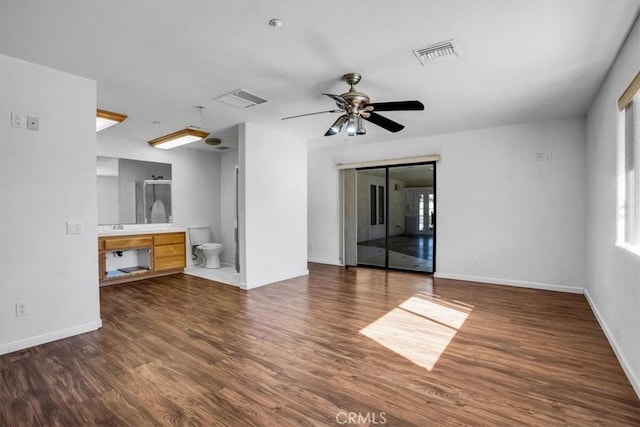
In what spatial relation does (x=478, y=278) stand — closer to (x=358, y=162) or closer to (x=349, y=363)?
(x=358, y=162)

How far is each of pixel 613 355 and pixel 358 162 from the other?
4.87 m

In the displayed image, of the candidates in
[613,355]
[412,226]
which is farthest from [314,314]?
[412,226]

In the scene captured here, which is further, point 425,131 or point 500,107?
point 425,131

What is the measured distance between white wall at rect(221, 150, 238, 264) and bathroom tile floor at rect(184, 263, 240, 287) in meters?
0.46

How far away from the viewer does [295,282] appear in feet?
17.5

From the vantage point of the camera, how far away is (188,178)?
6.72 meters

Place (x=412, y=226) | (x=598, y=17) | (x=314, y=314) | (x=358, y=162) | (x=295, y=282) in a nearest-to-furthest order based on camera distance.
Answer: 1. (x=598, y=17)
2. (x=314, y=314)
3. (x=295, y=282)
4. (x=358, y=162)
5. (x=412, y=226)

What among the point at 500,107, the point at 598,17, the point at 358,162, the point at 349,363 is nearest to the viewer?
the point at 598,17

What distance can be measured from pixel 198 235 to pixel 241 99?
150 inches

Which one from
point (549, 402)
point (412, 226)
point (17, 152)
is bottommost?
point (549, 402)

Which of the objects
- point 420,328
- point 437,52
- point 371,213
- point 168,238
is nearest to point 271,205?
point 168,238

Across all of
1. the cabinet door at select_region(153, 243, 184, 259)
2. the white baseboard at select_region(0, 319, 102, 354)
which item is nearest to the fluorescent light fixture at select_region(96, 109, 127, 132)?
the cabinet door at select_region(153, 243, 184, 259)

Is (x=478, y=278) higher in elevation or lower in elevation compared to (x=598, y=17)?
lower

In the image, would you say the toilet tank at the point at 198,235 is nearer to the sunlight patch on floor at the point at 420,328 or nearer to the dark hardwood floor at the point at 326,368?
the dark hardwood floor at the point at 326,368
